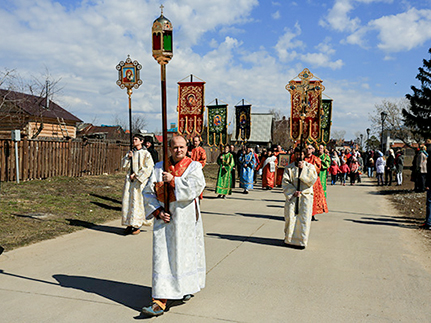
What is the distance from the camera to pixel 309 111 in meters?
13.3

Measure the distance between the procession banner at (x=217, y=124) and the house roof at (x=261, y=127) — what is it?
3309cm

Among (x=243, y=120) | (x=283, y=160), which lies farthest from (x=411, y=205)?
(x=243, y=120)

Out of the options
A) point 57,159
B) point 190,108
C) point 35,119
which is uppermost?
point 35,119

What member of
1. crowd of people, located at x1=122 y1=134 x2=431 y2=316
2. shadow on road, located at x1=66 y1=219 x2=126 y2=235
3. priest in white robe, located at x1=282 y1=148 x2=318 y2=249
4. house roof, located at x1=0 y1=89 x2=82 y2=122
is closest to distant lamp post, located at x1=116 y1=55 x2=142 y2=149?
crowd of people, located at x1=122 y1=134 x2=431 y2=316

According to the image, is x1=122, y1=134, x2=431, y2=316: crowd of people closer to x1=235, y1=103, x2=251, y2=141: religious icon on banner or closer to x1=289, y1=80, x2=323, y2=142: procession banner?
x1=289, y1=80, x2=323, y2=142: procession banner

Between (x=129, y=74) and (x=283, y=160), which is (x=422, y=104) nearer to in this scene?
(x=283, y=160)

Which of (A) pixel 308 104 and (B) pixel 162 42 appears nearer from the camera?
(B) pixel 162 42

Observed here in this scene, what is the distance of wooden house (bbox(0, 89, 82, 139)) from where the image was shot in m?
21.6

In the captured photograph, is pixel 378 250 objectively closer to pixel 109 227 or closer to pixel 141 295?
pixel 141 295

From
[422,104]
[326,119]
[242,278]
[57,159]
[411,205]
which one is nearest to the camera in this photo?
[242,278]

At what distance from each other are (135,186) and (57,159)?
28.9ft

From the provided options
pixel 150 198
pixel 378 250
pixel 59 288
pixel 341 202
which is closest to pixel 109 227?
pixel 59 288

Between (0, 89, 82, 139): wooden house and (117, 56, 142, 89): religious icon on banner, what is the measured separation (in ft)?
35.6

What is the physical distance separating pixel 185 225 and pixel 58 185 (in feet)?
35.2
